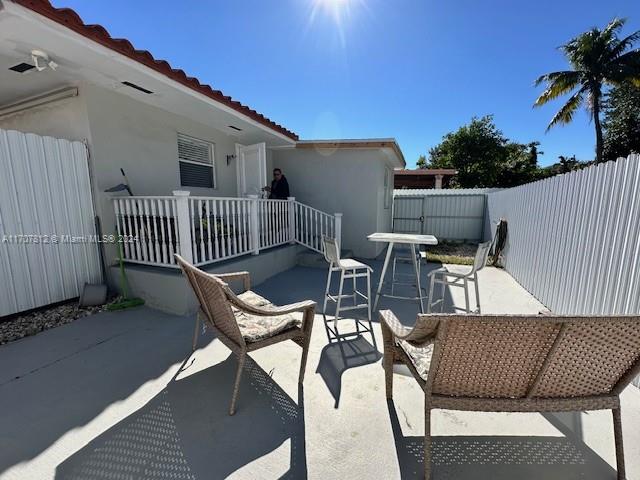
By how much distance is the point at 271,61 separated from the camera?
5852 millimetres

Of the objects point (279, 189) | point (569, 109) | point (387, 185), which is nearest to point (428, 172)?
point (387, 185)

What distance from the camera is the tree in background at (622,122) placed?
14031 mm

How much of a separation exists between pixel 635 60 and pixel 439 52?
1303 centimetres

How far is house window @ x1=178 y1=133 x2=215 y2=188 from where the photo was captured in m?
5.16

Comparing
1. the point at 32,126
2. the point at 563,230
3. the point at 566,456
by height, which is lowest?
the point at 566,456

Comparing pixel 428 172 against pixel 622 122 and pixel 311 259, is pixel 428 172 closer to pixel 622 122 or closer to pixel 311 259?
pixel 622 122

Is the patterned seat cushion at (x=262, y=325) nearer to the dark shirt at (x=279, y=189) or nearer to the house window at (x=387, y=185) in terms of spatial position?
the dark shirt at (x=279, y=189)

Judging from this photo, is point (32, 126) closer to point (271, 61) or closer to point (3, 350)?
point (3, 350)

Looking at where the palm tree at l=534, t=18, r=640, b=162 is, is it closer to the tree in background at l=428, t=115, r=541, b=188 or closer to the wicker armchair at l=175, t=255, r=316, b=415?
the tree in background at l=428, t=115, r=541, b=188

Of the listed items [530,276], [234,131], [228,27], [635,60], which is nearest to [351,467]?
[530,276]

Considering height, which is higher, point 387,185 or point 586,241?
point 387,185

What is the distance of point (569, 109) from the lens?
13656mm

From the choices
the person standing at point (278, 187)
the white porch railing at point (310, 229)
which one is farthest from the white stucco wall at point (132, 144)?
the white porch railing at point (310, 229)

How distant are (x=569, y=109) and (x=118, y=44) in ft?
62.6
